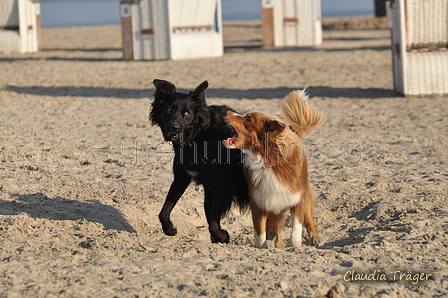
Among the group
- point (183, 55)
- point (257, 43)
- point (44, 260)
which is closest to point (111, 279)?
A: point (44, 260)

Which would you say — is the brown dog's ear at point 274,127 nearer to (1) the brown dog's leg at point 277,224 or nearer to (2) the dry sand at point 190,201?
(1) the brown dog's leg at point 277,224

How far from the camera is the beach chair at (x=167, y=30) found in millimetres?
18531

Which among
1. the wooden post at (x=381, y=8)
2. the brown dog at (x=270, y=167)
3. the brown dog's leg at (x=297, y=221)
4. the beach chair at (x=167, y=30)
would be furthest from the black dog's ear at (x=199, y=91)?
→ the wooden post at (x=381, y=8)

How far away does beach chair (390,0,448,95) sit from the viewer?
38.6 ft

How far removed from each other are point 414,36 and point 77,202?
8.61 metres

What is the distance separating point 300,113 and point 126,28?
14.8 meters

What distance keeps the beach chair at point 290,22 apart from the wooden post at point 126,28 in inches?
239

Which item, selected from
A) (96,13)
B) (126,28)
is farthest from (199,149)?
(96,13)

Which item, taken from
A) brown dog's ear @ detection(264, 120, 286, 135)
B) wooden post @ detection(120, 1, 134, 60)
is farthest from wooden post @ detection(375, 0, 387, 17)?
brown dog's ear @ detection(264, 120, 286, 135)

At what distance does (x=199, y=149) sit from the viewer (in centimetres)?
499

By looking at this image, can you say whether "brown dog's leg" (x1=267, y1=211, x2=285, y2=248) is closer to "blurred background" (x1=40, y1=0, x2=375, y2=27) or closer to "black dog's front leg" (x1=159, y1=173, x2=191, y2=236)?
"black dog's front leg" (x1=159, y1=173, x2=191, y2=236)

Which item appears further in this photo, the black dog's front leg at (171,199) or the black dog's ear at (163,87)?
the black dog's front leg at (171,199)

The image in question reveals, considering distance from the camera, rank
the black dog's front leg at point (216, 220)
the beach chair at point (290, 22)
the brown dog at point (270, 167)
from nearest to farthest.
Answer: the brown dog at point (270, 167), the black dog's front leg at point (216, 220), the beach chair at point (290, 22)

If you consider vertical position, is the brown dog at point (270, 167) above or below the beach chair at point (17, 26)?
below
